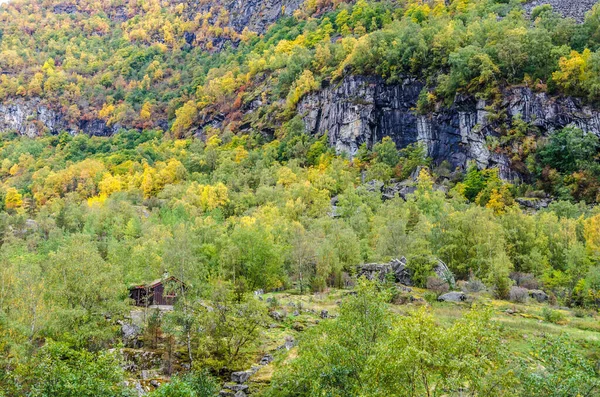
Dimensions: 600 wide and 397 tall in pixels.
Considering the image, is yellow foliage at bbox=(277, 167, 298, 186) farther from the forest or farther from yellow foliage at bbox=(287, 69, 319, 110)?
yellow foliage at bbox=(287, 69, 319, 110)

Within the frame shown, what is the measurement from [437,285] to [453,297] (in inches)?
183

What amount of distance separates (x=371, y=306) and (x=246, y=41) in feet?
556

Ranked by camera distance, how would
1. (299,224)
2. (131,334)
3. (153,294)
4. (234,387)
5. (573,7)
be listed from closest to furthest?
(234,387) → (131,334) → (153,294) → (299,224) → (573,7)

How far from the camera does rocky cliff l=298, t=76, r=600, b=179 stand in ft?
248

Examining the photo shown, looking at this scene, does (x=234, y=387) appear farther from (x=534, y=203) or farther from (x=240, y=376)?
(x=534, y=203)

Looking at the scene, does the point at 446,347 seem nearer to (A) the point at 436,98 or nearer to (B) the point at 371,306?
(B) the point at 371,306

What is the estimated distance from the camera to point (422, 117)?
89.4m

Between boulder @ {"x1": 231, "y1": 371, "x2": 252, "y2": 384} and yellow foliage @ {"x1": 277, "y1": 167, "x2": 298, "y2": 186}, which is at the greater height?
yellow foliage @ {"x1": 277, "y1": 167, "x2": 298, "y2": 186}

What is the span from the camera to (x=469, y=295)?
37.3m

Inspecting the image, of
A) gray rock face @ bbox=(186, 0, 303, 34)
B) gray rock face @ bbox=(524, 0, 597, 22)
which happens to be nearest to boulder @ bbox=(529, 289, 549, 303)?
gray rock face @ bbox=(524, 0, 597, 22)

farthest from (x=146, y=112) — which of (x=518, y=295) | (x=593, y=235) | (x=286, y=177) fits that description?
(x=518, y=295)

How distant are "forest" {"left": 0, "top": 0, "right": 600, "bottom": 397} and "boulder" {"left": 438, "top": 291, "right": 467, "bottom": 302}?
0.88 m

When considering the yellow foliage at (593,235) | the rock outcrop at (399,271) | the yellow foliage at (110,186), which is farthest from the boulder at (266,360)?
the yellow foliage at (110,186)

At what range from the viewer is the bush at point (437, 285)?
4030 cm
